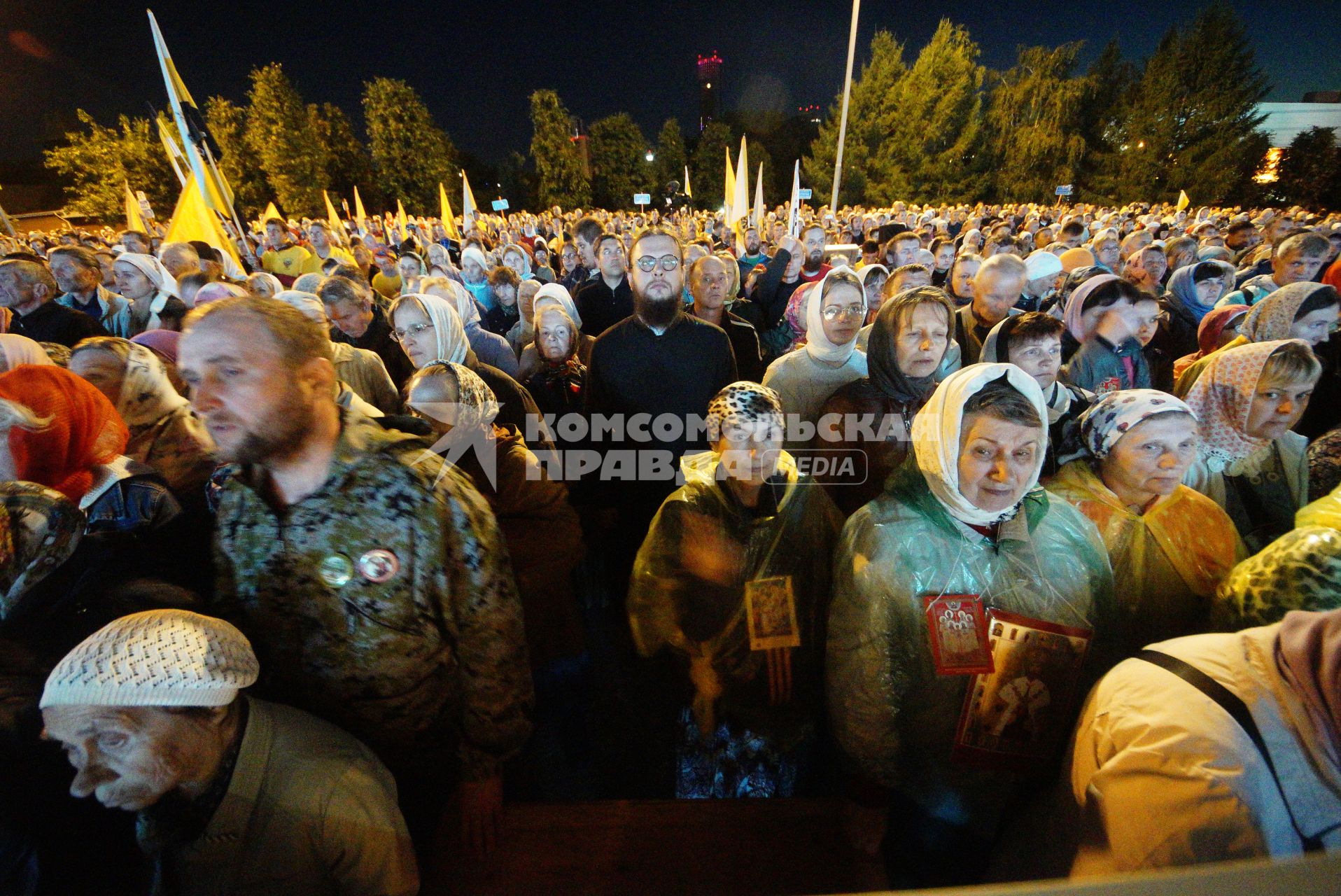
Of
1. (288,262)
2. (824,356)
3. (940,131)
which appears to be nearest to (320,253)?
(288,262)

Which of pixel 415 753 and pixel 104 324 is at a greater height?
pixel 104 324

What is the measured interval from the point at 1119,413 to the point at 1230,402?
3.19 ft

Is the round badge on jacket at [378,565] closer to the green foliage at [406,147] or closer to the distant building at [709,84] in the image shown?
the green foliage at [406,147]

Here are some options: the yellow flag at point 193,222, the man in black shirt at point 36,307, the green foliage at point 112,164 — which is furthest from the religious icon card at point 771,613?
the green foliage at point 112,164

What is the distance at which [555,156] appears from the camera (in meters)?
33.2

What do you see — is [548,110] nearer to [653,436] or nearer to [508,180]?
[508,180]

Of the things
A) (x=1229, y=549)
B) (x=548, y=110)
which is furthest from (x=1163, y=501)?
(x=548, y=110)

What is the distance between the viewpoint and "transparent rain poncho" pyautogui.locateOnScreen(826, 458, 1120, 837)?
170cm

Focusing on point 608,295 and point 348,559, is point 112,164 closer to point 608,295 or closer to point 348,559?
point 608,295

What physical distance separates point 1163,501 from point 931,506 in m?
1.08

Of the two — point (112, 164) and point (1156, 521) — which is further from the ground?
point (112, 164)

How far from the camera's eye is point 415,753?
1.82 meters

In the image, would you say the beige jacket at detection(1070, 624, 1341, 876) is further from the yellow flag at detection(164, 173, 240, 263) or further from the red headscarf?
the yellow flag at detection(164, 173, 240, 263)

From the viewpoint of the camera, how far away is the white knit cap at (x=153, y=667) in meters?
1.05
